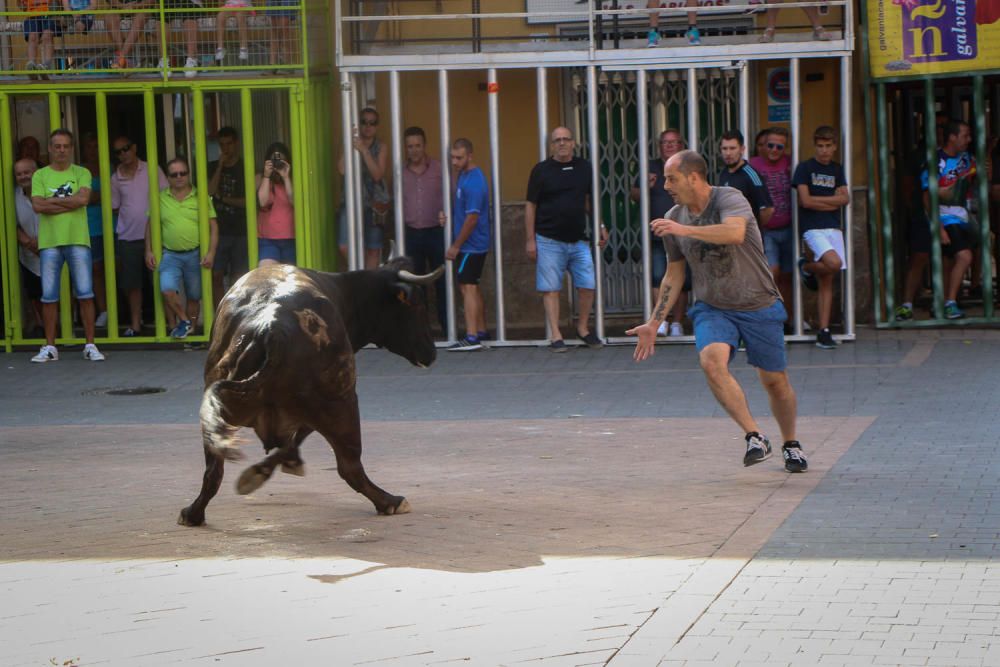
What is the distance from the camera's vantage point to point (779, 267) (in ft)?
48.0

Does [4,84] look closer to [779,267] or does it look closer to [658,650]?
[779,267]

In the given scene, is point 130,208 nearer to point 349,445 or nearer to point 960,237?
point 960,237

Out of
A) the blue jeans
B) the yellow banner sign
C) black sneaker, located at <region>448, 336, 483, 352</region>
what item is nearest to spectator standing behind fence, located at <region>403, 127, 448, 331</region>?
the blue jeans

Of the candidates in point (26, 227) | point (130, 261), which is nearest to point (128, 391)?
point (130, 261)

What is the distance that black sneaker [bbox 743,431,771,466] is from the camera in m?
8.59

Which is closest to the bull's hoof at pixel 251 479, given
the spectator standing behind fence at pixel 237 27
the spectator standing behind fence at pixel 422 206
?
the spectator standing behind fence at pixel 422 206

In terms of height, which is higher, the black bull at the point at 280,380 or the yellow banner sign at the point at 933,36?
the yellow banner sign at the point at 933,36

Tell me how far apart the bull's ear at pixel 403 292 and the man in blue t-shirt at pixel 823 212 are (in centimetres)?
669

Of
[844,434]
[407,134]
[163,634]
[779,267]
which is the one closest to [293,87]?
[407,134]

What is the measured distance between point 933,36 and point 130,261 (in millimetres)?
7794

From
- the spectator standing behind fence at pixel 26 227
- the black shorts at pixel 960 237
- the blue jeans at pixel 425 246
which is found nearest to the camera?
the black shorts at pixel 960 237

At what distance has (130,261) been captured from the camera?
15.4 m

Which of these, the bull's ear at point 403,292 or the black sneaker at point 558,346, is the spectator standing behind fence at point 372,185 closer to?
the black sneaker at point 558,346

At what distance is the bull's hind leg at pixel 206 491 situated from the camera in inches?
299
